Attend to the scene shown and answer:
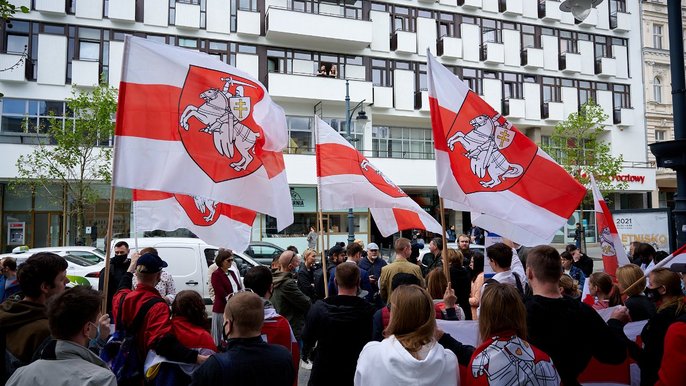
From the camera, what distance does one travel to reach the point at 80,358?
262 cm

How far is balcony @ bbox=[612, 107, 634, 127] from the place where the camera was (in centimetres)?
3719

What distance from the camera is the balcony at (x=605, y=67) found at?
36.8 metres

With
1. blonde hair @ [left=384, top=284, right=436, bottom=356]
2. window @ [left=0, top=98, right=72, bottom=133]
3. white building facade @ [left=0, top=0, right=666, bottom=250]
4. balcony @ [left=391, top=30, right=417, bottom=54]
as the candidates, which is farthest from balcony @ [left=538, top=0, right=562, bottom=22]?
blonde hair @ [left=384, top=284, right=436, bottom=356]

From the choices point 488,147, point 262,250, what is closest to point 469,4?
point 262,250

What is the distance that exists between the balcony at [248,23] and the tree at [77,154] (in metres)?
7.66

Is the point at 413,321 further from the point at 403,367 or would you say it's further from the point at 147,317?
the point at 147,317

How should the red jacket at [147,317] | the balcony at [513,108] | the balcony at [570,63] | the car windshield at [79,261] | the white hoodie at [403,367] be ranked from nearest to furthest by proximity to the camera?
the white hoodie at [403,367] → the red jacket at [147,317] → the car windshield at [79,261] → the balcony at [513,108] → the balcony at [570,63]

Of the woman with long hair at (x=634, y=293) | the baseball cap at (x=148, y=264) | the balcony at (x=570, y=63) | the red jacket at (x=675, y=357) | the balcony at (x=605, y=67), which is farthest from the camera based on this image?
the balcony at (x=605, y=67)

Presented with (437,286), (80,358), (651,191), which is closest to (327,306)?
(437,286)

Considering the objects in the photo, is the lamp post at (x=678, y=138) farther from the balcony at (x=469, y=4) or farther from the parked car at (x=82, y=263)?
the balcony at (x=469, y=4)

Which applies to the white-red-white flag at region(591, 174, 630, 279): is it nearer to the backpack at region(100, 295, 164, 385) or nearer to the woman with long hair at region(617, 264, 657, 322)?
the woman with long hair at region(617, 264, 657, 322)

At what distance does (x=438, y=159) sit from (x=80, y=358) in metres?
3.39

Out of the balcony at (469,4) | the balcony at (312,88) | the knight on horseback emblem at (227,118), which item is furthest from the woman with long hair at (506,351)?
the balcony at (469,4)

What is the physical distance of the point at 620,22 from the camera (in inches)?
1480
